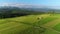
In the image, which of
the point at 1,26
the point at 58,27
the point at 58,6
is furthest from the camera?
the point at 58,6

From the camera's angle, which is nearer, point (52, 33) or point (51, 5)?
point (52, 33)

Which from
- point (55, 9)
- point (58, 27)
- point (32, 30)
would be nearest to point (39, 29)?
point (32, 30)

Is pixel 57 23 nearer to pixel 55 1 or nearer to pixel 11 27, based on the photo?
pixel 55 1

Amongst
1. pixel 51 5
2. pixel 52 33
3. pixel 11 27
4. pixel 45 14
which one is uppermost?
pixel 51 5

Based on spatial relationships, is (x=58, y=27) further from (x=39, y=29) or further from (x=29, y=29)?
(x=29, y=29)

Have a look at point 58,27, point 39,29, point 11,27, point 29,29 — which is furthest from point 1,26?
point 58,27

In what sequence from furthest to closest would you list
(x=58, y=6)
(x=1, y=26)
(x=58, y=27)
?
1. (x=58, y=6)
2. (x=58, y=27)
3. (x=1, y=26)

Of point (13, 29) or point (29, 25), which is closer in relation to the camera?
point (13, 29)

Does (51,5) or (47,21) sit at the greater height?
(51,5)
